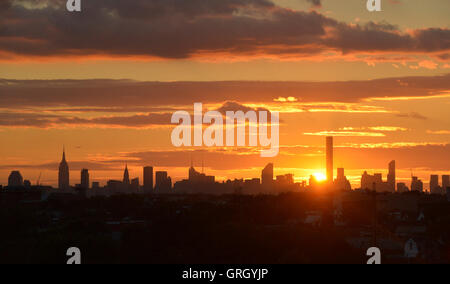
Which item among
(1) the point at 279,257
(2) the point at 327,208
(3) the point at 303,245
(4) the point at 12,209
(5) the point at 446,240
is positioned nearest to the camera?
(1) the point at 279,257

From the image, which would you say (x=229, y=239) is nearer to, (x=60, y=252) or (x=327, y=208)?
(x=60, y=252)

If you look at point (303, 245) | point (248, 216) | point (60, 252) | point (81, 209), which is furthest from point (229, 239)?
point (81, 209)

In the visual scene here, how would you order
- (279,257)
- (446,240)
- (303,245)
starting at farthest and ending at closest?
(446,240) < (303,245) < (279,257)
